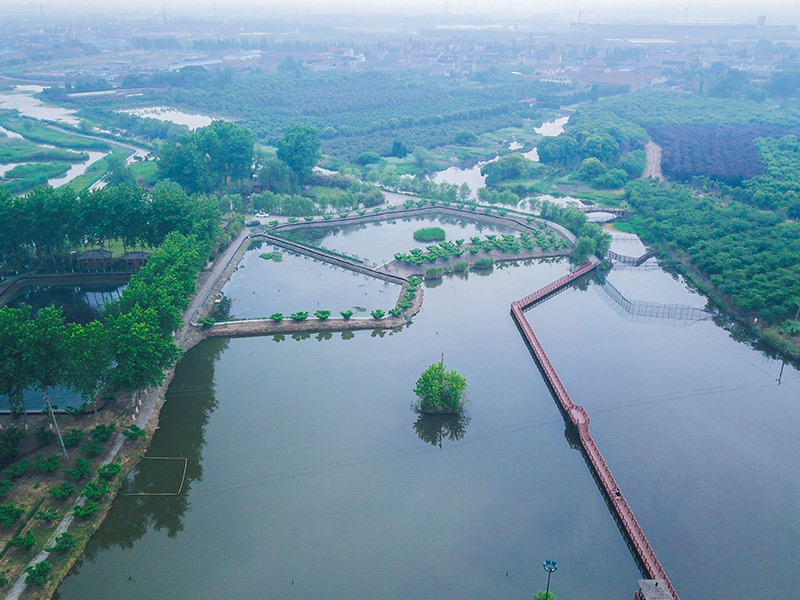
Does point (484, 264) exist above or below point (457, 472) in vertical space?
below

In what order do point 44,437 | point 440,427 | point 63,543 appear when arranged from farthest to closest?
point 440,427 → point 44,437 → point 63,543

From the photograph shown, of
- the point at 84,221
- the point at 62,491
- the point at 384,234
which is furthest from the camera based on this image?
the point at 384,234

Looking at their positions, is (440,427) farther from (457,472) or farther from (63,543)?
(63,543)

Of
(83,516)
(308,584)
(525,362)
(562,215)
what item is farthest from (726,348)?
(83,516)

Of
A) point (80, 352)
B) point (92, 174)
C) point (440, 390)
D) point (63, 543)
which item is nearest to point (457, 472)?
point (440, 390)

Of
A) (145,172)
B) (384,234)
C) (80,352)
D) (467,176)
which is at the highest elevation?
(80,352)
